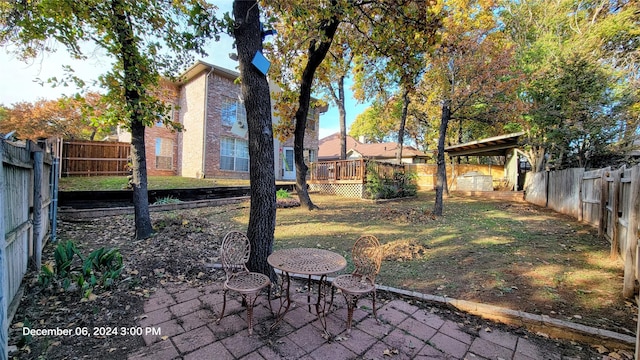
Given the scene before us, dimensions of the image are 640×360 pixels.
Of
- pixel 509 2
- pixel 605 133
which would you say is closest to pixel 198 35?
pixel 605 133

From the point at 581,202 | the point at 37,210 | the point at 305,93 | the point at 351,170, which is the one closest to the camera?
the point at 37,210

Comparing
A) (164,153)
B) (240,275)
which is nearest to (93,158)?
(164,153)

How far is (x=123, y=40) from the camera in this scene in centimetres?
473

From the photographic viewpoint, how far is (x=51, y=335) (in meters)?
2.31

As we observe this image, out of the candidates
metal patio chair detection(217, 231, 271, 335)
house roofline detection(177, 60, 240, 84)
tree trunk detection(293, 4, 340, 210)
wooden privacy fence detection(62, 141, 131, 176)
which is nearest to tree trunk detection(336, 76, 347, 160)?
house roofline detection(177, 60, 240, 84)

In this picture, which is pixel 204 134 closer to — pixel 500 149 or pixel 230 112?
pixel 230 112

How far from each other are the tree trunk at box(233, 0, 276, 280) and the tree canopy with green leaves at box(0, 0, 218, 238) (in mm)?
863

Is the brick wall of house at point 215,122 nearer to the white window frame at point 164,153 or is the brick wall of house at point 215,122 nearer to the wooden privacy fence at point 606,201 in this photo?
the white window frame at point 164,153

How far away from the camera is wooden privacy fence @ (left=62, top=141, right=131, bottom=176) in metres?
12.4

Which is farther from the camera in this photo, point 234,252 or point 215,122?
point 215,122

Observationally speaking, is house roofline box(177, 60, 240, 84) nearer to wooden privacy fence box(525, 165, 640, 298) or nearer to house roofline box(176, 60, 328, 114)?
house roofline box(176, 60, 328, 114)

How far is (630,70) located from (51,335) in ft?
51.6

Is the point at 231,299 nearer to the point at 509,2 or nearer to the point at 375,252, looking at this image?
the point at 375,252

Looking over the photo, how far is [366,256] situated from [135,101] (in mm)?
4814
